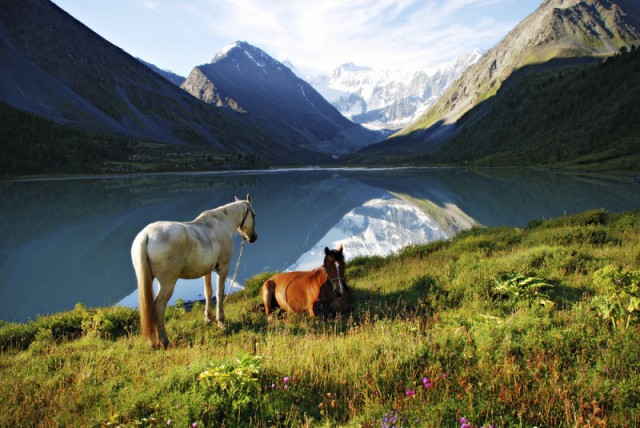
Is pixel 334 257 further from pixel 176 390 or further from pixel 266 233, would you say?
pixel 266 233

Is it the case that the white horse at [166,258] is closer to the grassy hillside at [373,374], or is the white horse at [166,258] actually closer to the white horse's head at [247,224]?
the grassy hillside at [373,374]

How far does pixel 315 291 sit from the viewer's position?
979 centimetres

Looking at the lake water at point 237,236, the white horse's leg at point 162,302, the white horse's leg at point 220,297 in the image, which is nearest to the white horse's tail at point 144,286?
the white horse's leg at point 162,302

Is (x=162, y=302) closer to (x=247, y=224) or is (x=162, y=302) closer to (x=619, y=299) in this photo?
(x=247, y=224)

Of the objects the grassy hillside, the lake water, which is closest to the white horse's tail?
the grassy hillside

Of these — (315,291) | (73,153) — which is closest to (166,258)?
(315,291)

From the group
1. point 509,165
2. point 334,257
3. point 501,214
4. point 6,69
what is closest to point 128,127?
point 6,69

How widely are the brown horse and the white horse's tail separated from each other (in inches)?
139

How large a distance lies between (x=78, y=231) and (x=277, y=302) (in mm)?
29963

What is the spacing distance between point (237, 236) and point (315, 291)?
1942 cm

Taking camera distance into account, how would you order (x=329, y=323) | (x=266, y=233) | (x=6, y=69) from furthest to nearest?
(x=6, y=69) → (x=266, y=233) → (x=329, y=323)

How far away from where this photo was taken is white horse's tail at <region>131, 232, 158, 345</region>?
7.34m

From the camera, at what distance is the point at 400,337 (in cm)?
630

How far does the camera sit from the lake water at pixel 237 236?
18.3 meters
